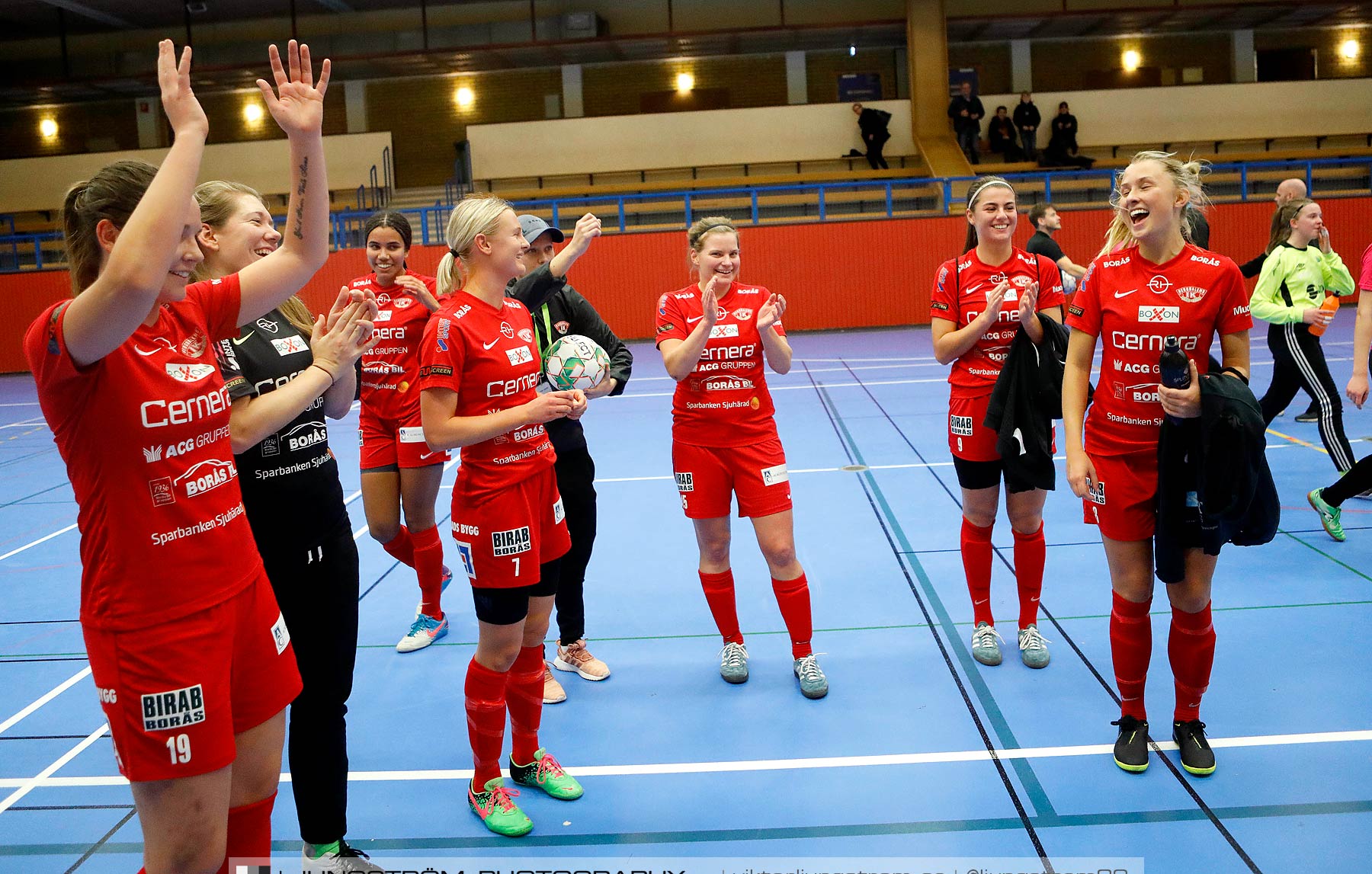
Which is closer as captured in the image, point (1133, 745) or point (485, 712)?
point (485, 712)

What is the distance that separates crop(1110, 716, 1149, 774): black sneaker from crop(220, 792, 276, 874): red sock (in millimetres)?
2885

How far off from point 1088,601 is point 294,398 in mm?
4319

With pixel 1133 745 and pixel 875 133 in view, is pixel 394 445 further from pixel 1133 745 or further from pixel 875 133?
pixel 875 133

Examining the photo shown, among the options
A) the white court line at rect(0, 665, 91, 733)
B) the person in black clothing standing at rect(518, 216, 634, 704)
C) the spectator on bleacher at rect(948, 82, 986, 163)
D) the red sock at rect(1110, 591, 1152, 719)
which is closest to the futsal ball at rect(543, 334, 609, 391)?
the person in black clothing standing at rect(518, 216, 634, 704)

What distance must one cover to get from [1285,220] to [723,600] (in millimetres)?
5090

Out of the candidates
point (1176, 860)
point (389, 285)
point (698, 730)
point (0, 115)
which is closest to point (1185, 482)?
point (1176, 860)

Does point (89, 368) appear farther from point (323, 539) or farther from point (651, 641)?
point (651, 641)

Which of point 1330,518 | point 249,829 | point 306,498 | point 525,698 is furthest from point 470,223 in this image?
point 1330,518

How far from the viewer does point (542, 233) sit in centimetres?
446

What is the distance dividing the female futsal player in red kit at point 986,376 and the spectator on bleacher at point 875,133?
63.4 feet

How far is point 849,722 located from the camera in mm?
4195

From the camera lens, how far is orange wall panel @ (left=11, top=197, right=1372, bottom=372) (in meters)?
19.7

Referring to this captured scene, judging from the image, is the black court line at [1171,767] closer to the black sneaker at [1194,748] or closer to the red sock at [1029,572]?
the black sneaker at [1194,748]

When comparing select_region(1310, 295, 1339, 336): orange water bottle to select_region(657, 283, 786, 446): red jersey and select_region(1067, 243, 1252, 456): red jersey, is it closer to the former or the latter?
select_region(1067, 243, 1252, 456): red jersey
